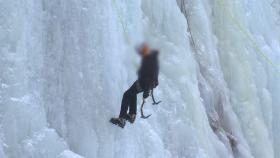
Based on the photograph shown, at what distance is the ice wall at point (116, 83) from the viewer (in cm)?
707

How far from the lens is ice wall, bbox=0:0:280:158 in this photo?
7066mm

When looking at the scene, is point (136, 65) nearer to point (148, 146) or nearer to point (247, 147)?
point (148, 146)

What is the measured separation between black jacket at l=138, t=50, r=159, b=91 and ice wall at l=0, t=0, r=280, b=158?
1.91 ft

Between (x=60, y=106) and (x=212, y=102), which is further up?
(x=60, y=106)

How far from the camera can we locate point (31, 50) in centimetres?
726

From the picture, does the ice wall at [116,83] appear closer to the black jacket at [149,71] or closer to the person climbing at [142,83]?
the person climbing at [142,83]

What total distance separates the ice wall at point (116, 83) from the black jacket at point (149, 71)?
1.91ft

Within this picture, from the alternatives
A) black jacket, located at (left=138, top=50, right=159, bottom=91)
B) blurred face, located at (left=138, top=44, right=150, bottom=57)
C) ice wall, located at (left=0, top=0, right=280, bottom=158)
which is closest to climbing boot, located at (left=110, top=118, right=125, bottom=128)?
ice wall, located at (left=0, top=0, right=280, bottom=158)

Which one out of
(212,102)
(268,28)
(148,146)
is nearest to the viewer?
(148,146)

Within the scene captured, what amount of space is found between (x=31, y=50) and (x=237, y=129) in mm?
4766

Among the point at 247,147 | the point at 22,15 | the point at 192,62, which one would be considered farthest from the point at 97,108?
the point at 247,147

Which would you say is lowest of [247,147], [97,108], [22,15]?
[247,147]

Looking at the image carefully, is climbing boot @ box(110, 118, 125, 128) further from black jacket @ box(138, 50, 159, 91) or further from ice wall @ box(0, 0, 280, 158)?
black jacket @ box(138, 50, 159, 91)

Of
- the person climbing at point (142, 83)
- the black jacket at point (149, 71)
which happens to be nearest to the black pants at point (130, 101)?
the person climbing at point (142, 83)
